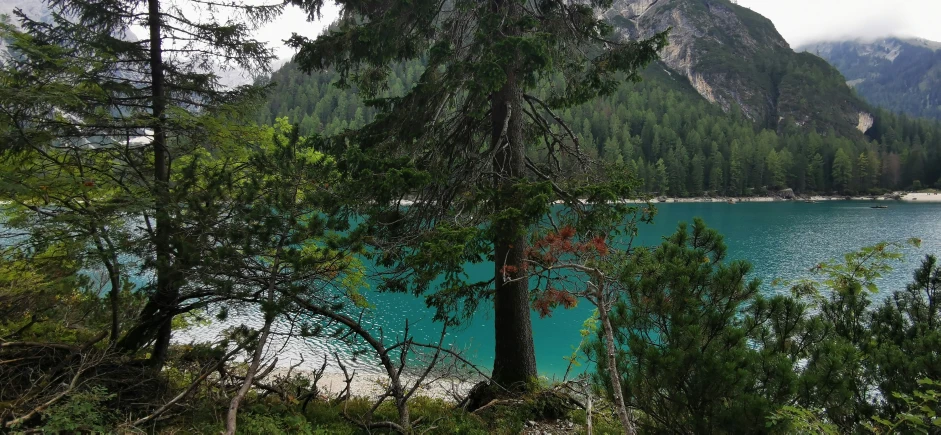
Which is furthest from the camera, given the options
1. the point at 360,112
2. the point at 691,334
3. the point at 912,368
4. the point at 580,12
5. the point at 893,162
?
the point at 360,112

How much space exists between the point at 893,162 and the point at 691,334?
114125 mm

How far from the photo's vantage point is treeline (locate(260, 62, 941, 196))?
82.2 metres

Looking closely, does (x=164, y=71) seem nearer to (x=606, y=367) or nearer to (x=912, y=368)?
(x=606, y=367)

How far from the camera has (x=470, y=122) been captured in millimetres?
6512

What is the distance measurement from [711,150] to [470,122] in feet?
314

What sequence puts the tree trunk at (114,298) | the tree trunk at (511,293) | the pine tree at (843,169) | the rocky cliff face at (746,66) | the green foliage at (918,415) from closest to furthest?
the green foliage at (918,415)
the tree trunk at (114,298)
the tree trunk at (511,293)
the pine tree at (843,169)
the rocky cliff face at (746,66)

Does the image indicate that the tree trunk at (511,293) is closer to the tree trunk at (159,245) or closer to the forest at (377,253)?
the forest at (377,253)

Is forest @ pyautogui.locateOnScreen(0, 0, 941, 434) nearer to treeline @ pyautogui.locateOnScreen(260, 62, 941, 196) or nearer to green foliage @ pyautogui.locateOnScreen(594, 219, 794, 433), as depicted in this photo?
green foliage @ pyautogui.locateOnScreen(594, 219, 794, 433)

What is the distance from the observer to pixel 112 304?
470 centimetres

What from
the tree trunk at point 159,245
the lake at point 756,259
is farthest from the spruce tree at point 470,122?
the tree trunk at point 159,245

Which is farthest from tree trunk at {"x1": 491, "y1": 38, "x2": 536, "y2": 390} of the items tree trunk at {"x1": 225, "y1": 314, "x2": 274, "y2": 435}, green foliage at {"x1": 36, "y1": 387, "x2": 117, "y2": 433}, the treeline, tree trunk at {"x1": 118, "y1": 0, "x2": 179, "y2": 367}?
the treeline

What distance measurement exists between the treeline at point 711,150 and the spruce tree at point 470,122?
65417mm

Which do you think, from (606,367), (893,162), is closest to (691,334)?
(606,367)

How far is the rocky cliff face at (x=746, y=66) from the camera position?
455 ft
